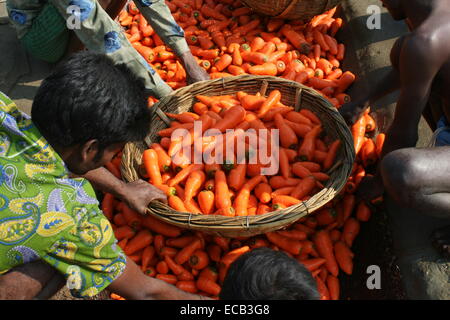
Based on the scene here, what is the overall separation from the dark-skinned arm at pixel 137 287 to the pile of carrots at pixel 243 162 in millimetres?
643

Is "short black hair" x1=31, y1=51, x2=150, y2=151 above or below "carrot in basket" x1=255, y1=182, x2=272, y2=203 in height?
above

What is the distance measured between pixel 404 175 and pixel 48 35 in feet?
9.89

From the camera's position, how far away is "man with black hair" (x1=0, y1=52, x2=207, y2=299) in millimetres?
1603

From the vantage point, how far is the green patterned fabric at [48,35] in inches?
136

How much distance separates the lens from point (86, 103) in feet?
5.17

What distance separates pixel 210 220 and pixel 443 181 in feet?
4.21

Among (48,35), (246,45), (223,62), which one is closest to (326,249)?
(223,62)

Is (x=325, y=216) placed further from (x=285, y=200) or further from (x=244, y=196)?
(x=244, y=196)

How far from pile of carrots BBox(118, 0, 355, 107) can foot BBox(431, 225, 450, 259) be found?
1.38 meters

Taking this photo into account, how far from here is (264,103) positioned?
3.17 m

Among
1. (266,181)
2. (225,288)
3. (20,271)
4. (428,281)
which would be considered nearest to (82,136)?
(20,271)

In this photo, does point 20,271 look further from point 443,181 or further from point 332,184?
point 443,181

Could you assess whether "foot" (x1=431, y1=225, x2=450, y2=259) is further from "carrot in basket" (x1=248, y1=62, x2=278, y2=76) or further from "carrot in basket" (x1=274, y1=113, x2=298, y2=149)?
"carrot in basket" (x1=248, y1=62, x2=278, y2=76)

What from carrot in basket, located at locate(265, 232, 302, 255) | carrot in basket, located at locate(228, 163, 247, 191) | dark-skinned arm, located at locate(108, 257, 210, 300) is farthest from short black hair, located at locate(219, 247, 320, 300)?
carrot in basket, located at locate(228, 163, 247, 191)
